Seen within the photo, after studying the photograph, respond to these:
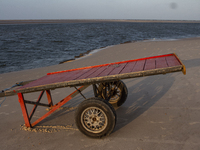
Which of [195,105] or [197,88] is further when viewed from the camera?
[197,88]

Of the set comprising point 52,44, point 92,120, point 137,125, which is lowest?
point 137,125

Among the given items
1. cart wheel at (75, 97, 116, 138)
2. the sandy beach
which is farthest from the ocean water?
cart wheel at (75, 97, 116, 138)

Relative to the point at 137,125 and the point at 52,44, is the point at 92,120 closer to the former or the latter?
the point at 137,125

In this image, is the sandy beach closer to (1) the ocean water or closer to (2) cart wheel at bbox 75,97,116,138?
(2) cart wheel at bbox 75,97,116,138

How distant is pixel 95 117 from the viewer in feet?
11.4

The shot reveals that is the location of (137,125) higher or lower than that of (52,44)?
lower

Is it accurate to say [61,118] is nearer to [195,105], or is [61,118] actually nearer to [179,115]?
[179,115]

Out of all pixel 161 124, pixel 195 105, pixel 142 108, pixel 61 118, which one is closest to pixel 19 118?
pixel 61 118

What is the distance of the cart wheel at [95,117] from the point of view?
3.32m

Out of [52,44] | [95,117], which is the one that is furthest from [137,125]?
[52,44]

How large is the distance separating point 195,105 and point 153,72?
2.39 m

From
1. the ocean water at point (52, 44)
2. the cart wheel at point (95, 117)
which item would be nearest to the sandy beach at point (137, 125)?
the cart wheel at point (95, 117)

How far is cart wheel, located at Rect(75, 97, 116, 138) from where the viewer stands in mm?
3320

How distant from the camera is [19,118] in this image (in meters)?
4.76
